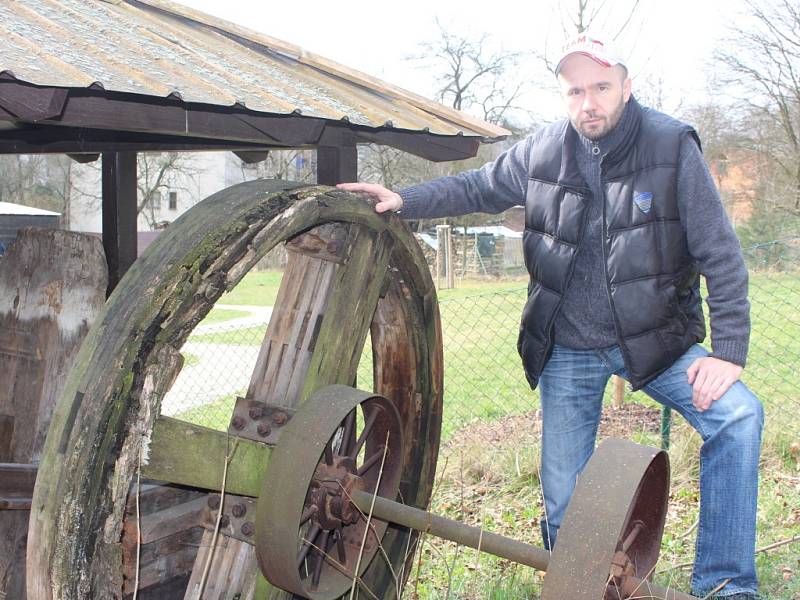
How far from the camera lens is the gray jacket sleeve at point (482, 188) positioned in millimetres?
3156

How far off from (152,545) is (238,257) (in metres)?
1.28

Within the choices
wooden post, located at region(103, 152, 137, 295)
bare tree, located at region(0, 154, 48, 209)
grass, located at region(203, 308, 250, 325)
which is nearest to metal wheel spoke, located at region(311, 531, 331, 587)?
wooden post, located at region(103, 152, 137, 295)

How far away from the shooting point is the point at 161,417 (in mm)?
2244

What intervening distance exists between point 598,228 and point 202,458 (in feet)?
5.13

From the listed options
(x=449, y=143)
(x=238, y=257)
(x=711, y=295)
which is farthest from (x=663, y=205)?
(x=238, y=257)

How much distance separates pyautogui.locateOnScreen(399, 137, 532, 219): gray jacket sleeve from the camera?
10.4ft

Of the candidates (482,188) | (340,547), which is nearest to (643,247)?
(482,188)

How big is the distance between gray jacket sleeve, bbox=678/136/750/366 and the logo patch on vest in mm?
99

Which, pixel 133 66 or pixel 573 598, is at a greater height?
pixel 133 66

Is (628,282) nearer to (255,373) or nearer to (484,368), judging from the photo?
(255,373)

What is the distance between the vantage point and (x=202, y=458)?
2.36 m

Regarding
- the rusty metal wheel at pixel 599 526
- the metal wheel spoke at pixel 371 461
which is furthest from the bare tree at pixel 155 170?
the rusty metal wheel at pixel 599 526

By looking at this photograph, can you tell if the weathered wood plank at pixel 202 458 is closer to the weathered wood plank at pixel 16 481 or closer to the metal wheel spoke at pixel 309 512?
the metal wheel spoke at pixel 309 512

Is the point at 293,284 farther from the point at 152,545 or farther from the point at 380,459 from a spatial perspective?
the point at 152,545
